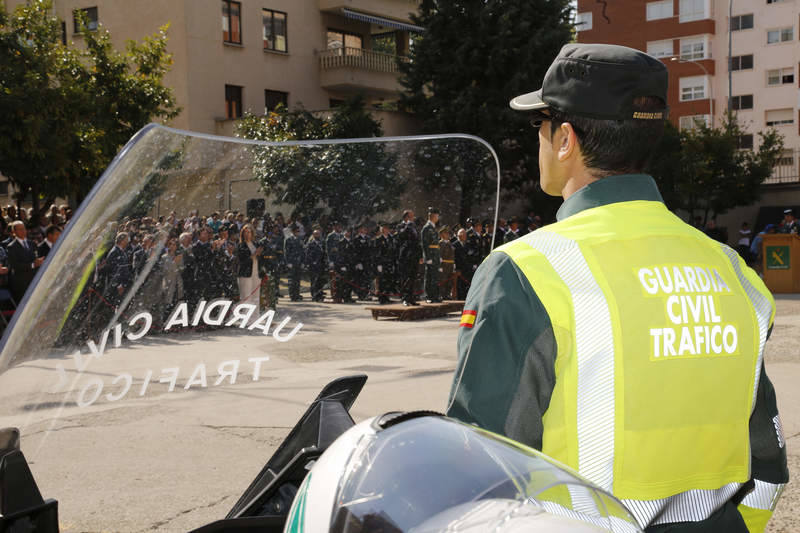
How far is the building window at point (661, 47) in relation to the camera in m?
48.5

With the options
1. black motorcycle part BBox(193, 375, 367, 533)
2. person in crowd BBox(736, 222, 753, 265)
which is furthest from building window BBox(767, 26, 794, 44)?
black motorcycle part BBox(193, 375, 367, 533)

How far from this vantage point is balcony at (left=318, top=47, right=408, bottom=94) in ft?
96.6

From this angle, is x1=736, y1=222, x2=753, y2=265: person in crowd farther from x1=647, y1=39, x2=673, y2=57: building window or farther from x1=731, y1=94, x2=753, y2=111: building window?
x1=647, y1=39, x2=673, y2=57: building window

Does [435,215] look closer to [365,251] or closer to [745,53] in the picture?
[365,251]

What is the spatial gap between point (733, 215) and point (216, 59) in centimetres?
2049

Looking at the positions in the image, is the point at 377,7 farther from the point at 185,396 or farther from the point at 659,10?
the point at 185,396

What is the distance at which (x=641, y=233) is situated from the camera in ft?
4.77

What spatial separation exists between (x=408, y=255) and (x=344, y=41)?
30526mm

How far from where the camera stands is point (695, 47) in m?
47.8

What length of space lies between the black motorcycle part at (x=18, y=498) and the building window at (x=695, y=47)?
166ft

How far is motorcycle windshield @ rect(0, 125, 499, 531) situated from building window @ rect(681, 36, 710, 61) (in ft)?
164

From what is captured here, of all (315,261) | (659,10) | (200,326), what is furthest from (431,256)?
(659,10)

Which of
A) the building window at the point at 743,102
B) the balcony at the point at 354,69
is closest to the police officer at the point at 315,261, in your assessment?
the balcony at the point at 354,69

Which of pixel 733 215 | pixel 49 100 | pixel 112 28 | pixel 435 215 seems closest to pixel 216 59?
pixel 112 28
